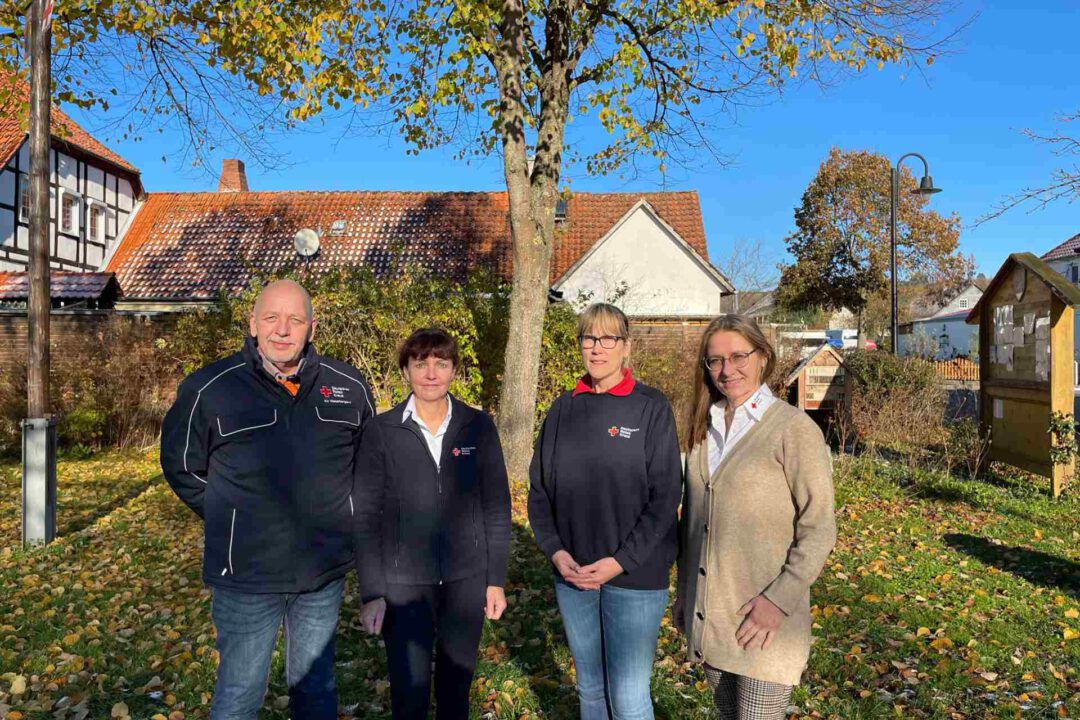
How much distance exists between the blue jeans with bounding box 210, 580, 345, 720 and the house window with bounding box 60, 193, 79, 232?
24.9 meters

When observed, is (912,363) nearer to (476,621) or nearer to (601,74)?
(601,74)

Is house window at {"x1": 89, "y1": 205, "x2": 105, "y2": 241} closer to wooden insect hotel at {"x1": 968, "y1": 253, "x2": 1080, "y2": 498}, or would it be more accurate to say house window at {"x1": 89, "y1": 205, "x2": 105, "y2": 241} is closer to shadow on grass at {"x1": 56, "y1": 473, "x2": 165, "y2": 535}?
shadow on grass at {"x1": 56, "y1": 473, "x2": 165, "y2": 535}

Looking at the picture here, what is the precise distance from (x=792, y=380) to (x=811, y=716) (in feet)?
34.7

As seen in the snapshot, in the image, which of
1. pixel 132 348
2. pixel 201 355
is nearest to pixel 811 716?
pixel 201 355

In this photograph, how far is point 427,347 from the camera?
2938 millimetres

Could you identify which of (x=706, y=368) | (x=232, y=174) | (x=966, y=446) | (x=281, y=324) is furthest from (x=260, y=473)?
(x=232, y=174)

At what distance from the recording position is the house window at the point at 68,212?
76.4 feet

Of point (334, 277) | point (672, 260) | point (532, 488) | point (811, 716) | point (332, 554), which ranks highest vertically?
point (672, 260)

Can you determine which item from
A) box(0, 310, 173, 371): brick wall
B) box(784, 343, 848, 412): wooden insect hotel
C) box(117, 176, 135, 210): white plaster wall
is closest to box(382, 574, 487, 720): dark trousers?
box(784, 343, 848, 412): wooden insect hotel

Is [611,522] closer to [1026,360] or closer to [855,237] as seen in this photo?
[1026,360]

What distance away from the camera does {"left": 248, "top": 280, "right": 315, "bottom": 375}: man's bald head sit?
9.32 feet

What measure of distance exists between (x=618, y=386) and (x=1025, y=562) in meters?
5.48

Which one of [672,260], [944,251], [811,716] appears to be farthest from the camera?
[944,251]

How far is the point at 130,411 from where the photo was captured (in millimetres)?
12781
